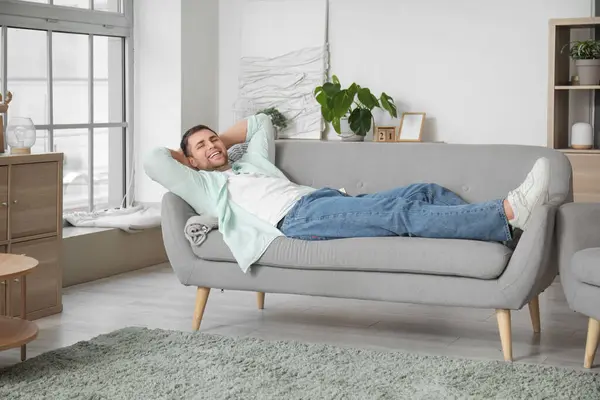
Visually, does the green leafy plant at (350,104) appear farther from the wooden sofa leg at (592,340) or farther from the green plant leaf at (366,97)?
the wooden sofa leg at (592,340)

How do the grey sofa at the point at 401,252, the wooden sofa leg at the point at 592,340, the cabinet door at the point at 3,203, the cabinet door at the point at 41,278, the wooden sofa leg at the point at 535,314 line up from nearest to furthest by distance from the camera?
the wooden sofa leg at the point at 592,340, the grey sofa at the point at 401,252, the wooden sofa leg at the point at 535,314, the cabinet door at the point at 3,203, the cabinet door at the point at 41,278

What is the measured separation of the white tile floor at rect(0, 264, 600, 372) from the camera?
370 centimetres

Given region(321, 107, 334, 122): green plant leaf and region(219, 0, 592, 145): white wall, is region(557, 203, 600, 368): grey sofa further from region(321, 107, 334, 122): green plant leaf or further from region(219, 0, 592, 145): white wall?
region(321, 107, 334, 122): green plant leaf

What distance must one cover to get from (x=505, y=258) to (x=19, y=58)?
3152 mm

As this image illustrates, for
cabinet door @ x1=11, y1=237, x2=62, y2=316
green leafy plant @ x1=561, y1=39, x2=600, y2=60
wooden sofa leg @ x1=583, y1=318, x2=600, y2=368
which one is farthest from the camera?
green leafy plant @ x1=561, y1=39, x2=600, y2=60

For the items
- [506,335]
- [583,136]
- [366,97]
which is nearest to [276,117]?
[366,97]

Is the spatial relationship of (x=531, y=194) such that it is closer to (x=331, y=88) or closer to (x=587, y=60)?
(x=587, y=60)

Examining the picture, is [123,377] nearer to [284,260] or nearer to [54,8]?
[284,260]

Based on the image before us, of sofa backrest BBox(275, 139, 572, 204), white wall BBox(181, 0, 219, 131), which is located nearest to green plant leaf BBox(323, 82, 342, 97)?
white wall BBox(181, 0, 219, 131)

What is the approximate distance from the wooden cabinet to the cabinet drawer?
285 centimetres

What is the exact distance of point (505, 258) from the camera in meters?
3.42

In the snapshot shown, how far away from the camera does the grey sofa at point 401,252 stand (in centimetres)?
343

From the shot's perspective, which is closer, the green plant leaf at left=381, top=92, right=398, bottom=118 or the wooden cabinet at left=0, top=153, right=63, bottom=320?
the wooden cabinet at left=0, top=153, right=63, bottom=320

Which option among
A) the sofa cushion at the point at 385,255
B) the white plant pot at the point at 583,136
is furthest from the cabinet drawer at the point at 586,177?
A: the sofa cushion at the point at 385,255
